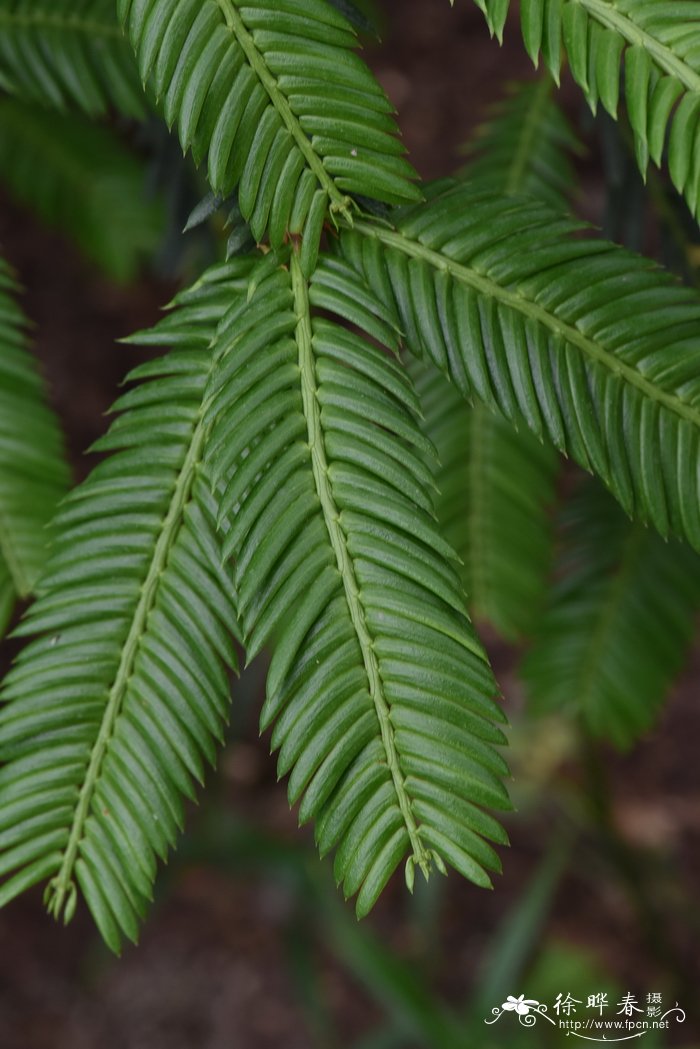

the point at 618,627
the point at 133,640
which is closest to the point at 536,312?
the point at 133,640

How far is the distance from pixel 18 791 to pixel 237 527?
251 mm

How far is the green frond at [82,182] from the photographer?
5.21 feet

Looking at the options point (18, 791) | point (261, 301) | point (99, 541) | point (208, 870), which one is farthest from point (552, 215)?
point (208, 870)

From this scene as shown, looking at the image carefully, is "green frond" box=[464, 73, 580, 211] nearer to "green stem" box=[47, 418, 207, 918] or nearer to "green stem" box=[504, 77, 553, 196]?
"green stem" box=[504, 77, 553, 196]

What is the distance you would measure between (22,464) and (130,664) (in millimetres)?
317

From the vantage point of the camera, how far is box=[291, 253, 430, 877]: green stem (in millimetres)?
621

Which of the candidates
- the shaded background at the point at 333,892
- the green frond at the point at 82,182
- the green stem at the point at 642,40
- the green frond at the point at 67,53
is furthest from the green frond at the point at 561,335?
the shaded background at the point at 333,892

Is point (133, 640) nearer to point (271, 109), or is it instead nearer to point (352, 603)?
point (352, 603)

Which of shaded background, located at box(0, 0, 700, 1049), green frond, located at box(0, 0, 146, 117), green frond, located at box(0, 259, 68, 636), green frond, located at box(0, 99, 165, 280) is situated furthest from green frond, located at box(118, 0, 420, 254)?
shaded background, located at box(0, 0, 700, 1049)

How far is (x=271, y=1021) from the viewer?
246 centimetres

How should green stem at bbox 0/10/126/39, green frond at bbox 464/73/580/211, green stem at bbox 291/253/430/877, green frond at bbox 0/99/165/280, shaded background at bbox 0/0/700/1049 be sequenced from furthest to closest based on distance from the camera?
1. shaded background at bbox 0/0/700/1049
2. green frond at bbox 0/99/165/280
3. green frond at bbox 464/73/580/211
4. green stem at bbox 0/10/126/39
5. green stem at bbox 291/253/430/877

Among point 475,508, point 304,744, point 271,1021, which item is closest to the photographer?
point 304,744

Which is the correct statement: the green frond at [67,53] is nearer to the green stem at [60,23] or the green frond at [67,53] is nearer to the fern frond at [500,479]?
the green stem at [60,23]

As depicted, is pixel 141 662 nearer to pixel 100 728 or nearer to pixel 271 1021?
pixel 100 728
